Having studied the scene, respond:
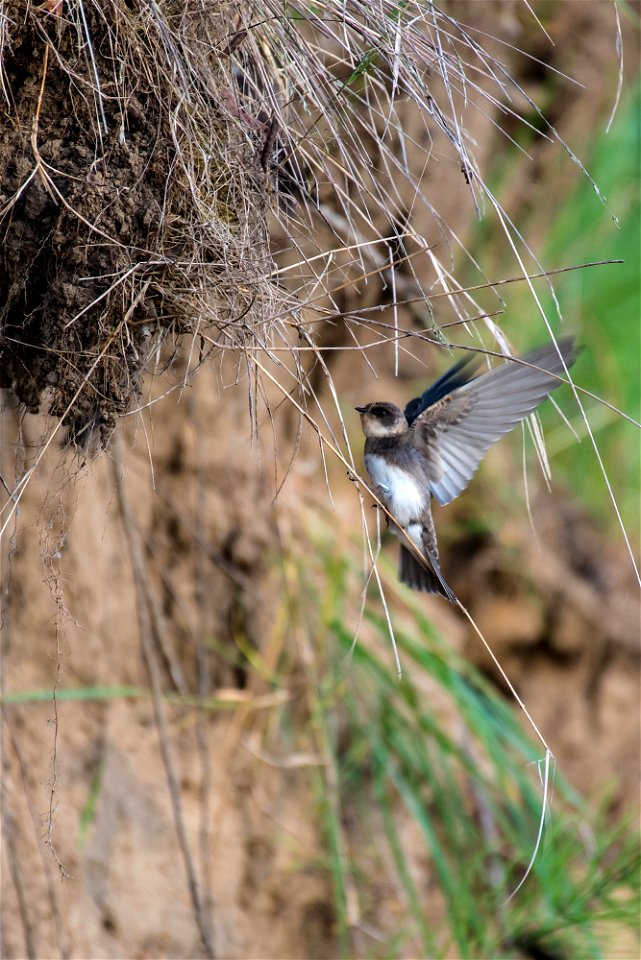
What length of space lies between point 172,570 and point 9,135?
5.79 feet

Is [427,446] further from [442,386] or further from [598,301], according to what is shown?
[598,301]

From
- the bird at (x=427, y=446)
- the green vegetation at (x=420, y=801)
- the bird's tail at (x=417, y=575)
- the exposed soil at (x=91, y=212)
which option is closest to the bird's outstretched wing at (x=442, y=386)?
the bird at (x=427, y=446)

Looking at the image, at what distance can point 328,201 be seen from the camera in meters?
2.36

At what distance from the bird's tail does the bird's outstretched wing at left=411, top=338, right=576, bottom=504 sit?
0.71 feet

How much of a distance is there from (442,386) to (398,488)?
0.22 meters

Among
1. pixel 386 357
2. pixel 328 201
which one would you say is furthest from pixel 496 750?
pixel 328 201

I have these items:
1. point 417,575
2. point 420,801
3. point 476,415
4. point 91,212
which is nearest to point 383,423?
point 476,415

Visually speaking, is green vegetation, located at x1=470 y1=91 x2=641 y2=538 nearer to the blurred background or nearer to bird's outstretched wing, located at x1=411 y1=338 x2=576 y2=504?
the blurred background

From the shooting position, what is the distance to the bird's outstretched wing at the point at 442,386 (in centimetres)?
225

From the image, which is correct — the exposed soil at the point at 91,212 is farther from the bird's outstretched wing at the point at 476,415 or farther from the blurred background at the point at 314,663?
the bird's outstretched wing at the point at 476,415

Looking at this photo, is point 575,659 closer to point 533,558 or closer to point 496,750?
point 533,558

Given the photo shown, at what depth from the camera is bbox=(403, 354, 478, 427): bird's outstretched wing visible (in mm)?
2254

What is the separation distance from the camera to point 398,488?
7.58 ft

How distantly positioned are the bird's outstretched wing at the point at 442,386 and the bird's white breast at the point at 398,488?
10 centimetres
